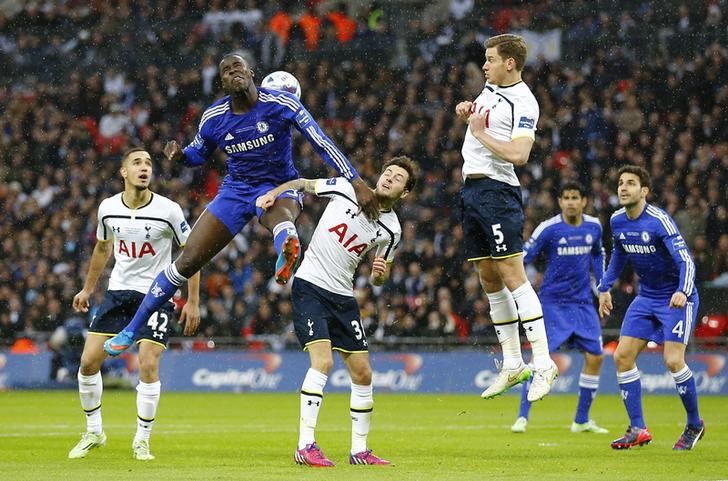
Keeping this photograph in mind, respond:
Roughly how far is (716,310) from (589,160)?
184 inches

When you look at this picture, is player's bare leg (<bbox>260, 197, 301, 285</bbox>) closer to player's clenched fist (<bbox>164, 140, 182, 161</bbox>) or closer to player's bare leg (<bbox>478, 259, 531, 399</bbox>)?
player's clenched fist (<bbox>164, 140, 182, 161</bbox>)

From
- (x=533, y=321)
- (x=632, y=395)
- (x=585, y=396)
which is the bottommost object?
(x=585, y=396)

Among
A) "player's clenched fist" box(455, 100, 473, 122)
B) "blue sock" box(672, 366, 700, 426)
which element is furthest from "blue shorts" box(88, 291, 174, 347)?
"blue sock" box(672, 366, 700, 426)

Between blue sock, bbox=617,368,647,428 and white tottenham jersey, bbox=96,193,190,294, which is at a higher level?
white tottenham jersey, bbox=96,193,190,294

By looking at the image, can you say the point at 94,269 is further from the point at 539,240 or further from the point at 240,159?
the point at 539,240

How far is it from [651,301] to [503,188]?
11.1 ft

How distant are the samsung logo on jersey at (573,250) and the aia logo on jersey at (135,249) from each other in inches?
213

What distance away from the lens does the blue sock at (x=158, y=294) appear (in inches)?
416

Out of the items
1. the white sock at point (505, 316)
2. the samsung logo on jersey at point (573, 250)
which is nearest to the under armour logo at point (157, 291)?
the white sock at point (505, 316)

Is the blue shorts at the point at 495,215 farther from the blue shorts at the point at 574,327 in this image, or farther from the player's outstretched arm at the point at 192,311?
the blue shorts at the point at 574,327

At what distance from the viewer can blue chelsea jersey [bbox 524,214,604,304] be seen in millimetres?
14695

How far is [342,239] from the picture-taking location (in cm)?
1062

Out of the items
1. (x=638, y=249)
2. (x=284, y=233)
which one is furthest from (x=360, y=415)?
(x=638, y=249)

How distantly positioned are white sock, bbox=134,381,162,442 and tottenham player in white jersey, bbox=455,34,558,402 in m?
3.18
